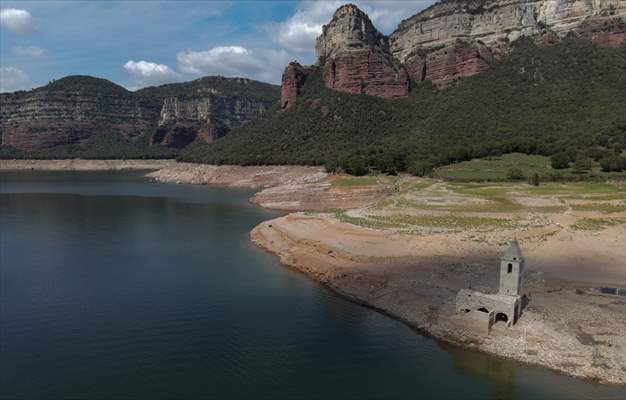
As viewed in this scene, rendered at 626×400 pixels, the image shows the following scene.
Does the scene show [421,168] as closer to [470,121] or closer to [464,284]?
[470,121]

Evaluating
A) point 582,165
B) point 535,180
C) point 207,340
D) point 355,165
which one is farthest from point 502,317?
point 582,165

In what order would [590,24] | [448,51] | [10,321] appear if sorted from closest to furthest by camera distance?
[10,321] → [590,24] → [448,51]

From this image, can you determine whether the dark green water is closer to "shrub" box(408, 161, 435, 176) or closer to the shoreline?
the shoreline

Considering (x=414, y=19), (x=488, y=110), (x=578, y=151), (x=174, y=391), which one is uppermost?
(x=414, y=19)

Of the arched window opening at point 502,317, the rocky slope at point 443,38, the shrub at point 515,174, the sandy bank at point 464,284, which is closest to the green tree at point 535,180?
the shrub at point 515,174

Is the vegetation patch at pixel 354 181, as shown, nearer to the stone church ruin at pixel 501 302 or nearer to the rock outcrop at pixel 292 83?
the stone church ruin at pixel 501 302

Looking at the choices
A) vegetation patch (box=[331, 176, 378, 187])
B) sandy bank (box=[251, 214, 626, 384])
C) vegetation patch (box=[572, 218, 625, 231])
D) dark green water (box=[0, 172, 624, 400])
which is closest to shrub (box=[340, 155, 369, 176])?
vegetation patch (box=[331, 176, 378, 187])

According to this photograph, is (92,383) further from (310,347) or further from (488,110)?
(488,110)

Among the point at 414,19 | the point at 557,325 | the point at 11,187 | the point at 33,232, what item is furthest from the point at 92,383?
the point at 414,19
